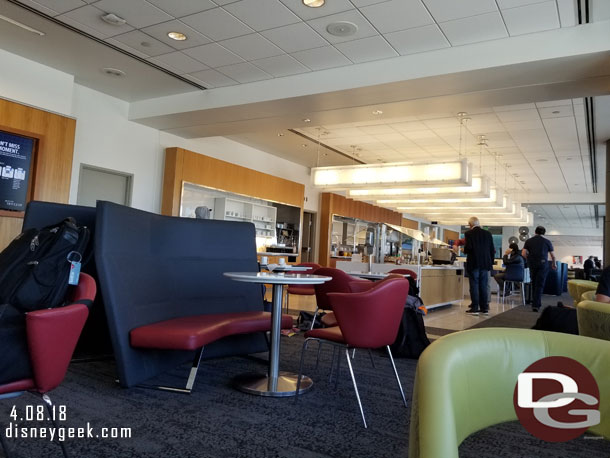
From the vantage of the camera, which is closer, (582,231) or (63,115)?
(63,115)

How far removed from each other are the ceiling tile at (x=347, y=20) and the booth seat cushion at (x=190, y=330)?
3.13m

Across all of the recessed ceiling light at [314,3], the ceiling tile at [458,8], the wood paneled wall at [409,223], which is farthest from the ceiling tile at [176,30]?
the wood paneled wall at [409,223]

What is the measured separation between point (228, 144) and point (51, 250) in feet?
26.9

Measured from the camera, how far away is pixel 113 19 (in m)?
5.01

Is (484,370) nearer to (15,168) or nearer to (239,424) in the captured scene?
(239,424)

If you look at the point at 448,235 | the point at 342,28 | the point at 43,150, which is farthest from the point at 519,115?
the point at 448,235

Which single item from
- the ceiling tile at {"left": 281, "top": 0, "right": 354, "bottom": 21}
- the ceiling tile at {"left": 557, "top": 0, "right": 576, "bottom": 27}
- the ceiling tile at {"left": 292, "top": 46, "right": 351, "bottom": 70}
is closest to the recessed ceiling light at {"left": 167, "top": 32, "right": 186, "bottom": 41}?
the ceiling tile at {"left": 292, "top": 46, "right": 351, "bottom": 70}

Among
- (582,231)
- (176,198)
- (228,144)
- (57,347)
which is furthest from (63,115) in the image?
(582,231)

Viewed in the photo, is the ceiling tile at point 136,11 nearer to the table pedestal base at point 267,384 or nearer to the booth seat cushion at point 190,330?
the booth seat cushion at point 190,330

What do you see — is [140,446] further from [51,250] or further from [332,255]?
[332,255]

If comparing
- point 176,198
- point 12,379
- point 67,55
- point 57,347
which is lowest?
point 12,379

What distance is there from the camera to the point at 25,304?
2.13m

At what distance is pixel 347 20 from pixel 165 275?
315 centimetres

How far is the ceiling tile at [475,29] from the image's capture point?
4.55 meters
